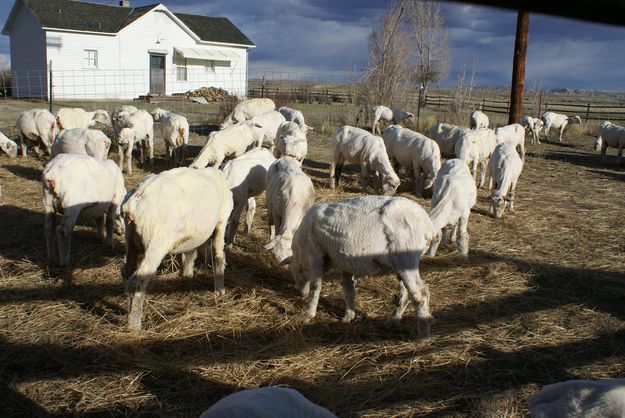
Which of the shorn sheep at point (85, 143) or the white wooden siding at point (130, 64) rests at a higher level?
the white wooden siding at point (130, 64)

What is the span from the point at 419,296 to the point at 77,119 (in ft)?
43.8

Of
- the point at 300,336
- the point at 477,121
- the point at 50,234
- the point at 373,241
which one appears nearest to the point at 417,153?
the point at 373,241

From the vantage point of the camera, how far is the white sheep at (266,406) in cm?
259

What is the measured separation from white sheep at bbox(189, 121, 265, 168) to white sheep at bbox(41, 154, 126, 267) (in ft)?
8.51

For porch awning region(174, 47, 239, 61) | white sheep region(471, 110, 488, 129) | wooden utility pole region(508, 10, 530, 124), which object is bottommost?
white sheep region(471, 110, 488, 129)

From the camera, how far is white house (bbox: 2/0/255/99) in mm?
36188

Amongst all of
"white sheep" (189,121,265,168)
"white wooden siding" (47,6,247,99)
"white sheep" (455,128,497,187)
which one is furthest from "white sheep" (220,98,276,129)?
"white wooden siding" (47,6,247,99)

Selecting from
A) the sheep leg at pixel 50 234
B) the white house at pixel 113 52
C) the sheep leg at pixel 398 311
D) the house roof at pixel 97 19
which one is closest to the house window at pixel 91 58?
the white house at pixel 113 52

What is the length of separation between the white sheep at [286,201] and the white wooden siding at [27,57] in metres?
31.9

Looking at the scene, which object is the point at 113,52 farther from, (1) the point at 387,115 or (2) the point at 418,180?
(2) the point at 418,180

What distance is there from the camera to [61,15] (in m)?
37.6

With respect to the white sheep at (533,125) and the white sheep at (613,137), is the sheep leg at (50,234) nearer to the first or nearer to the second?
the white sheep at (613,137)

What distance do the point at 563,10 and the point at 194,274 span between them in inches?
262

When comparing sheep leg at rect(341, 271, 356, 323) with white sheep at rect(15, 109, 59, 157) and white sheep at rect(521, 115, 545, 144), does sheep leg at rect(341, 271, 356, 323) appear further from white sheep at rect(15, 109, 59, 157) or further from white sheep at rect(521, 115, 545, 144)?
white sheep at rect(521, 115, 545, 144)
